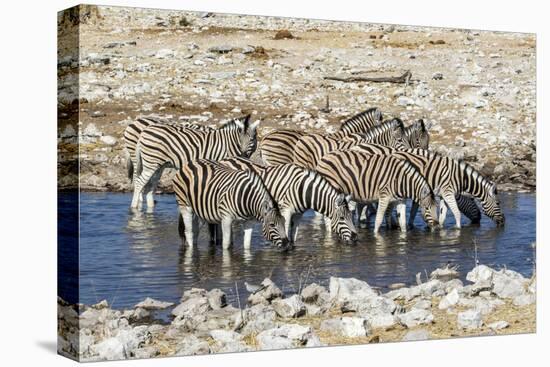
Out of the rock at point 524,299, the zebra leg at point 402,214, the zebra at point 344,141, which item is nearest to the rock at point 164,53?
the zebra at point 344,141

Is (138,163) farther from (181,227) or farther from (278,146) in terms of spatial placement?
(278,146)

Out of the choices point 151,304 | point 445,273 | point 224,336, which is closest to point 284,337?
point 224,336

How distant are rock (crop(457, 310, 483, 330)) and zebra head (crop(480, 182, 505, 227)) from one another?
1.45m

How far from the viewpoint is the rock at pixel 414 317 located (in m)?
14.9

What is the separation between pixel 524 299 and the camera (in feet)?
52.2

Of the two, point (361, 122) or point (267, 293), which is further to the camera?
point (361, 122)

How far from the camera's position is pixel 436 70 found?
15773 mm

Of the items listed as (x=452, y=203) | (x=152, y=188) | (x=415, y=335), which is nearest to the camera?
(x=152, y=188)

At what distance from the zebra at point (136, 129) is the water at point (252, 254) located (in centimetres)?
56

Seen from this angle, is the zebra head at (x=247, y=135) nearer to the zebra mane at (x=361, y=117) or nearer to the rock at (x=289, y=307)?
the zebra mane at (x=361, y=117)

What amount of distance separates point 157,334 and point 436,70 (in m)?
4.99

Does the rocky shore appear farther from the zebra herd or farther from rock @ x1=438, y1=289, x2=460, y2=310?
the zebra herd

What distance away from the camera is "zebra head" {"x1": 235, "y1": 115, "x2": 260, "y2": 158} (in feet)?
48.8

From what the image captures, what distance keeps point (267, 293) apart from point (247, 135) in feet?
6.51
